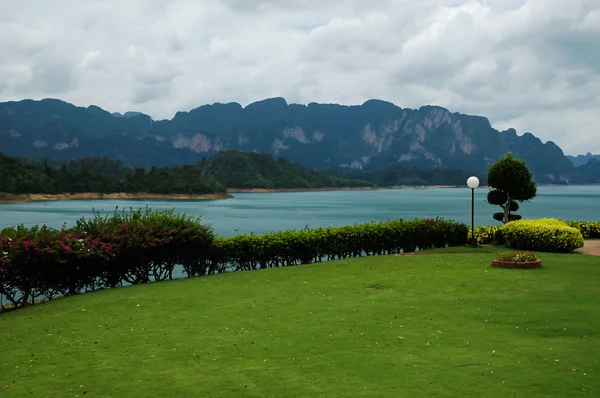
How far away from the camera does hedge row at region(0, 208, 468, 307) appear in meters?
12.8

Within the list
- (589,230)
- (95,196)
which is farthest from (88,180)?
(589,230)

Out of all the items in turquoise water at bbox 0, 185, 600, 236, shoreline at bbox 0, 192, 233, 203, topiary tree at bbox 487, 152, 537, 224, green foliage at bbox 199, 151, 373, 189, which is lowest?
turquoise water at bbox 0, 185, 600, 236

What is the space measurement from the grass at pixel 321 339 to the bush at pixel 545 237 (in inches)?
229

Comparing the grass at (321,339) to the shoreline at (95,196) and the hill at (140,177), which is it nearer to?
the shoreline at (95,196)

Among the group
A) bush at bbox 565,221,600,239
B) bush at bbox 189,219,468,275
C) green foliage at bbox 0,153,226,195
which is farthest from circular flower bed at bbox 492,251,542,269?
green foliage at bbox 0,153,226,195

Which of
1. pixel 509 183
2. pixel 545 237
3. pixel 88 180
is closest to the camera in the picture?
pixel 545 237

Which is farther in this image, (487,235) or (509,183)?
(509,183)

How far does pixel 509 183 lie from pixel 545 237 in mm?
7845

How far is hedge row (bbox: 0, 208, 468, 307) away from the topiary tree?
6.94m

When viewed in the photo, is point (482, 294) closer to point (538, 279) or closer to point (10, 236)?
point (538, 279)

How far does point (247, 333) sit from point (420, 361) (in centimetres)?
283

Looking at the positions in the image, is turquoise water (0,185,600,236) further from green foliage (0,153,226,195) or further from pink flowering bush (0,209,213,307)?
pink flowering bush (0,209,213,307)

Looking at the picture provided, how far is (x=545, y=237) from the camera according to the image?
62.4 feet

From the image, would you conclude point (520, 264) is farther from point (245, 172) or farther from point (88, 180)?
point (245, 172)
